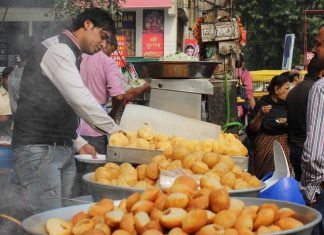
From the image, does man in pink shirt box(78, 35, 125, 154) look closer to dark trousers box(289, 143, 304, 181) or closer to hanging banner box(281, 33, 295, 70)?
dark trousers box(289, 143, 304, 181)

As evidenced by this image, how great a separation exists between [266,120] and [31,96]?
3112mm

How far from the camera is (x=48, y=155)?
12.6 feet

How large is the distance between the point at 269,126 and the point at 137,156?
3.00 meters

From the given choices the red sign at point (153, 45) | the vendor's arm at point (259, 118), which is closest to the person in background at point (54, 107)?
the vendor's arm at point (259, 118)

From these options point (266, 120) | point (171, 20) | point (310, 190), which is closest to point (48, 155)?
point (310, 190)

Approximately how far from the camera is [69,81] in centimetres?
358

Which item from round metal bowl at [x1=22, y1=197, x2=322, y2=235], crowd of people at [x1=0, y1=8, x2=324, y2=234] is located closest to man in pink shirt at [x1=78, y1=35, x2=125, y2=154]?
crowd of people at [x1=0, y1=8, x2=324, y2=234]

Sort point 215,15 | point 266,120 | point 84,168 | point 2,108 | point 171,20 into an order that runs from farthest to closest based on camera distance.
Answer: point 171,20
point 2,108
point 215,15
point 266,120
point 84,168

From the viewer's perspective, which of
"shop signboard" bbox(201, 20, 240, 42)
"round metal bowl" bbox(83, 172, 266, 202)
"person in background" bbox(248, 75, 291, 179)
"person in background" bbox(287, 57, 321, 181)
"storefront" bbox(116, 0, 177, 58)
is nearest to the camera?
"round metal bowl" bbox(83, 172, 266, 202)

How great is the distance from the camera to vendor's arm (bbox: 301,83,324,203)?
3.43 meters

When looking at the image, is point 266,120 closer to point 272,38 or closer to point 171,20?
point 171,20

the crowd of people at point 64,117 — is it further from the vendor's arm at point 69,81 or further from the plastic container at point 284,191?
the plastic container at point 284,191

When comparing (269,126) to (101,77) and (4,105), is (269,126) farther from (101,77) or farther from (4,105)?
(4,105)

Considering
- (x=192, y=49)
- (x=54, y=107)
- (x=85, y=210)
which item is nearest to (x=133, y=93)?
(x=54, y=107)
